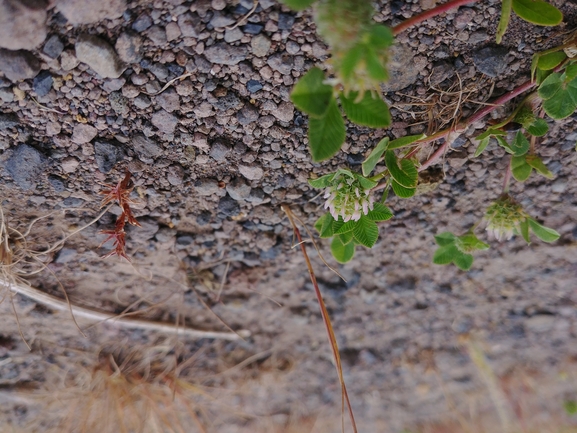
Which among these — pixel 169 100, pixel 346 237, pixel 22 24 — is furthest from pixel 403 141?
pixel 22 24

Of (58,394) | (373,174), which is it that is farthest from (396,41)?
(58,394)

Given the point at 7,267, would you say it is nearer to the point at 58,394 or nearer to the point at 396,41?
the point at 58,394

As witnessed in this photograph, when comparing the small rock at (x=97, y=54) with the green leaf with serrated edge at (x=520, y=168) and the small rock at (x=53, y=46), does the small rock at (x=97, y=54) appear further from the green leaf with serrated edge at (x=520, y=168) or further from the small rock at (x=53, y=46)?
the green leaf with serrated edge at (x=520, y=168)

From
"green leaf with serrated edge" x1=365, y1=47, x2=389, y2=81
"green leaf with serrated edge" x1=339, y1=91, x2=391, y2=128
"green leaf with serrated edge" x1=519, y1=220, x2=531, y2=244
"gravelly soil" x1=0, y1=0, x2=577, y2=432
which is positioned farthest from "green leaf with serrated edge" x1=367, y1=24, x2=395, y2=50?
"green leaf with serrated edge" x1=519, y1=220, x2=531, y2=244

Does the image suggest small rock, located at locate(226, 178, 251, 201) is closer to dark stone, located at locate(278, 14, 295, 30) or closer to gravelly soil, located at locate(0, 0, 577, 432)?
gravelly soil, located at locate(0, 0, 577, 432)

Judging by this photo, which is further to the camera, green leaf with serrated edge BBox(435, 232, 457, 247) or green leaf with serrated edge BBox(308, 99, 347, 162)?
green leaf with serrated edge BBox(435, 232, 457, 247)
